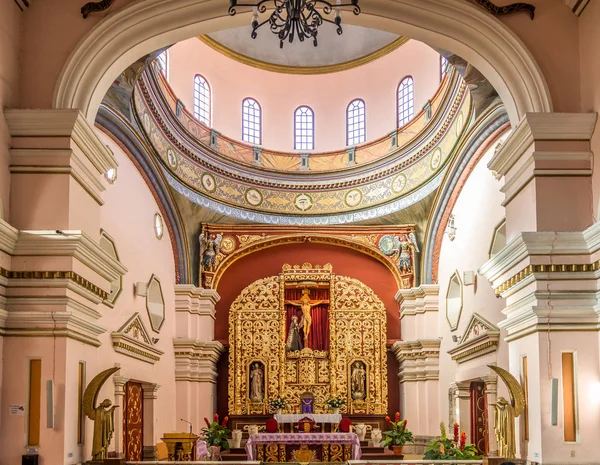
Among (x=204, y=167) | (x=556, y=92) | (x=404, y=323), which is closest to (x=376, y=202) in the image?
(x=404, y=323)

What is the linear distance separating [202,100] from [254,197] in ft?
9.80

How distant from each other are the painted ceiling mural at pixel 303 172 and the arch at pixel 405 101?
1.63ft

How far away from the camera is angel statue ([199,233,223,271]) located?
22422 mm

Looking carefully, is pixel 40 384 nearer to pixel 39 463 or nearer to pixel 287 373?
pixel 39 463

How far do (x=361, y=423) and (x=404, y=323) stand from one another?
115 inches

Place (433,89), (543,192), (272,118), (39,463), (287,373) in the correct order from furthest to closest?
(272,118), (287,373), (433,89), (543,192), (39,463)

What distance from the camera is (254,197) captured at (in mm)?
23141

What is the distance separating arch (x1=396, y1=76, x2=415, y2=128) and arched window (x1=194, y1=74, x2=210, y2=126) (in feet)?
17.1

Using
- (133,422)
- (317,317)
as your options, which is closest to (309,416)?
(317,317)

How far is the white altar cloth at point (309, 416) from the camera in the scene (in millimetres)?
20562

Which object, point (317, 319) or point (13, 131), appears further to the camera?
point (317, 319)

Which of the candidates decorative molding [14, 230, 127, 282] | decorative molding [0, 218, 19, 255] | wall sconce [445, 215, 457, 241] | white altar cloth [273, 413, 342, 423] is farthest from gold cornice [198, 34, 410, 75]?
decorative molding [0, 218, 19, 255]

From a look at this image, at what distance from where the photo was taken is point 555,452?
31.3 feet

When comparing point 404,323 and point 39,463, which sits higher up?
point 404,323
